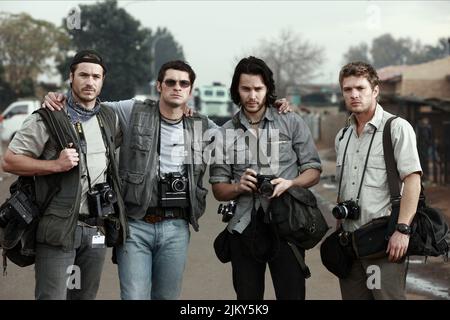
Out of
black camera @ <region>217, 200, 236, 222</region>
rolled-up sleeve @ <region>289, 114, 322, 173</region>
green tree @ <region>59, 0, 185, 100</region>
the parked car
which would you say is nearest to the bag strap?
black camera @ <region>217, 200, 236, 222</region>

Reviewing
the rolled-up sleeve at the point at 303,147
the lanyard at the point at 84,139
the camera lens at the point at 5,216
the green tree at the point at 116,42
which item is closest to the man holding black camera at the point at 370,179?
the rolled-up sleeve at the point at 303,147

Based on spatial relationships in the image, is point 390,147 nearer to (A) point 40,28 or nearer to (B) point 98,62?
(B) point 98,62

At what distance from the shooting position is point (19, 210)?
372cm

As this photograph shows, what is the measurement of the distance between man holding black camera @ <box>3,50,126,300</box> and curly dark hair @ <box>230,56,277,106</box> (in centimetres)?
78

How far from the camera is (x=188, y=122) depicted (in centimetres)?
421

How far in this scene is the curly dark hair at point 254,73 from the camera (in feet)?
13.2

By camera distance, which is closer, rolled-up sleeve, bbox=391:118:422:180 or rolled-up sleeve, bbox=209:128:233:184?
rolled-up sleeve, bbox=391:118:422:180

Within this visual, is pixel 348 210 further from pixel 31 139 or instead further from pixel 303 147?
pixel 31 139

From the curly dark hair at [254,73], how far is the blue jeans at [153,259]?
0.86 m

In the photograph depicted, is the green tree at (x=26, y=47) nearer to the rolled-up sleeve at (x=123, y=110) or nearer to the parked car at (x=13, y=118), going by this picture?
the parked car at (x=13, y=118)

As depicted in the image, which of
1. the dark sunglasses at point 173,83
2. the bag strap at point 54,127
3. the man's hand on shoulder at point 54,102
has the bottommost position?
the bag strap at point 54,127

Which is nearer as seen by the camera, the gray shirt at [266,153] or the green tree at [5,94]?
the gray shirt at [266,153]

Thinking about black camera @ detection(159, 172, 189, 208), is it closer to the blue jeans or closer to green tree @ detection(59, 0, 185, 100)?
the blue jeans

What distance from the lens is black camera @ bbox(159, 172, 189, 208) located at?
4016 mm
